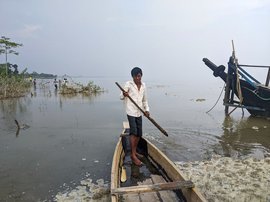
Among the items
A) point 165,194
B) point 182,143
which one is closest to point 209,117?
point 182,143

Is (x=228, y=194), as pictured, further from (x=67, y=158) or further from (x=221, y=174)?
(x=67, y=158)

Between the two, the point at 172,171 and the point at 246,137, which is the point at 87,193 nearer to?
the point at 172,171

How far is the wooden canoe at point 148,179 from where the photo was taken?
12.7 feet

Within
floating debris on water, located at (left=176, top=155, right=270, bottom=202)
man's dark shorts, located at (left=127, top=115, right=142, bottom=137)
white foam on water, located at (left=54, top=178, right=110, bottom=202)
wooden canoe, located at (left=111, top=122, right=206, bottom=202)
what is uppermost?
man's dark shorts, located at (left=127, top=115, right=142, bottom=137)

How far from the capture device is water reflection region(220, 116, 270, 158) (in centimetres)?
800

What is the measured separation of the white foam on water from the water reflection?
3960mm

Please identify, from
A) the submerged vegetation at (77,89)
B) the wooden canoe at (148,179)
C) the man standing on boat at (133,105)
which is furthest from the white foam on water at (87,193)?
the submerged vegetation at (77,89)

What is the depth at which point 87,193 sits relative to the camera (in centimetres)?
516

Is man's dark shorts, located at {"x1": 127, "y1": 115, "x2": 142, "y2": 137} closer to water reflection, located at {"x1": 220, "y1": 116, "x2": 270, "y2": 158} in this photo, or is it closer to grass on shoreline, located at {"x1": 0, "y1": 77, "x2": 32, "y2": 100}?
water reflection, located at {"x1": 220, "y1": 116, "x2": 270, "y2": 158}

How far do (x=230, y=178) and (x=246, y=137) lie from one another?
472 centimetres

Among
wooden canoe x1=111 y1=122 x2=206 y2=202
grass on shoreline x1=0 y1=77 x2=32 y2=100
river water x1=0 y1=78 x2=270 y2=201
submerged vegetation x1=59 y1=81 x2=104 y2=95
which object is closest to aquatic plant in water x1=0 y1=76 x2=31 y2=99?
grass on shoreline x1=0 y1=77 x2=32 y2=100

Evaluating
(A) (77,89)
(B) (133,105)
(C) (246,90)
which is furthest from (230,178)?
(A) (77,89)

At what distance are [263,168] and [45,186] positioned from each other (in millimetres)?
4768

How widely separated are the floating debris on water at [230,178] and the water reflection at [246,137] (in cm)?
85
